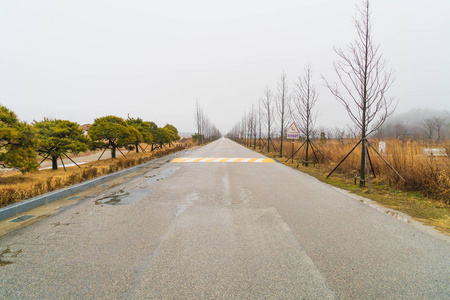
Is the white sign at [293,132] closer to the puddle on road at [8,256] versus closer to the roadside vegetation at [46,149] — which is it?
the roadside vegetation at [46,149]

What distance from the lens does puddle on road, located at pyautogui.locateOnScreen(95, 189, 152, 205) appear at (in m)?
5.52

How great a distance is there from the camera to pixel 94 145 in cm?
1577

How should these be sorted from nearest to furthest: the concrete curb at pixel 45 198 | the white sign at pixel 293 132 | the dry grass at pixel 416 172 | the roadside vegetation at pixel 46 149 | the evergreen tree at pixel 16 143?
the concrete curb at pixel 45 198, the dry grass at pixel 416 172, the roadside vegetation at pixel 46 149, the evergreen tree at pixel 16 143, the white sign at pixel 293 132

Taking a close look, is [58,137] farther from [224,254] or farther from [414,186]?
[414,186]

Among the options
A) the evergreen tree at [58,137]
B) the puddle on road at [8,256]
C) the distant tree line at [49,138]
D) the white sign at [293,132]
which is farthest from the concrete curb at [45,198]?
the white sign at [293,132]

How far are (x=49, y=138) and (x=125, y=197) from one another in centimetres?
758

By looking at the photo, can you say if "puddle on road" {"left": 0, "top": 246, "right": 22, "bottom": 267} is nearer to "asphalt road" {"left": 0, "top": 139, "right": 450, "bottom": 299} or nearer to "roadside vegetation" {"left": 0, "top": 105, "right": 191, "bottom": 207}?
"asphalt road" {"left": 0, "top": 139, "right": 450, "bottom": 299}

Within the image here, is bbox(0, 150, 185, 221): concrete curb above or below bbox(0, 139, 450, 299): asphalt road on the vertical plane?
above

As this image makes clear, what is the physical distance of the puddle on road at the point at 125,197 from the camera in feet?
18.1

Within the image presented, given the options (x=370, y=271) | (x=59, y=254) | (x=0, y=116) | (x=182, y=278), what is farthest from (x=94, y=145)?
(x=370, y=271)

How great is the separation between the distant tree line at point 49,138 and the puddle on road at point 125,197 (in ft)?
14.7

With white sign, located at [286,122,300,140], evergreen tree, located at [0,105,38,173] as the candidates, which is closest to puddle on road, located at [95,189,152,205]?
evergreen tree, located at [0,105,38,173]

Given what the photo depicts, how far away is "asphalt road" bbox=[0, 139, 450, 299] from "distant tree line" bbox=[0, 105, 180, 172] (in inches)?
192

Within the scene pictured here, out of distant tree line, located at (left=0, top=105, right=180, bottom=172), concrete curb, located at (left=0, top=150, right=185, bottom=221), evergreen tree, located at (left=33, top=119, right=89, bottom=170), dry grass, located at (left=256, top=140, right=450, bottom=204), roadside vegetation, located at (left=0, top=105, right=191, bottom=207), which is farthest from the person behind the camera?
evergreen tree, located at (left=33, top=119, right=89, bottom=170)
